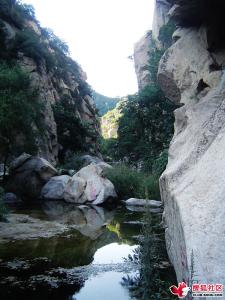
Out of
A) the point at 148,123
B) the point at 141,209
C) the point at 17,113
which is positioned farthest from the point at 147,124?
the point at 141,209

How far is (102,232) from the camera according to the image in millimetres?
11078

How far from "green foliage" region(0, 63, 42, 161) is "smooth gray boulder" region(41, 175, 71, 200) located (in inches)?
91.4

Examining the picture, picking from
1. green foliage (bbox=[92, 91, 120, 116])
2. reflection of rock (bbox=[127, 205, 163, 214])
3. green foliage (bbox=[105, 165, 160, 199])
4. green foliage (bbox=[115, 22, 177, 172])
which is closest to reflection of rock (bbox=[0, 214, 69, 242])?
reflection of rock (bbox=[127, 205, 163, 214])

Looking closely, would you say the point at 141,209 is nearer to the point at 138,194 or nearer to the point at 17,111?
the point at 138,194

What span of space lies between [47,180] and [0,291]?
17.3 metres

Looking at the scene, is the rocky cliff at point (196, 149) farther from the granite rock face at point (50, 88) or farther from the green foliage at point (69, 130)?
the green foliage at point (69, 130)

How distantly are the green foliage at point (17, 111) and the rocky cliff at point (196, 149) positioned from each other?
9.71 meters

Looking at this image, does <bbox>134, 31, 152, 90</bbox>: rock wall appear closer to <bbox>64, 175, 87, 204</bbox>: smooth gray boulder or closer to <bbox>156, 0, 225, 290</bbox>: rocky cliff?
<bbox>64, 175, 87, 204</bbox>: smooth gray boulder

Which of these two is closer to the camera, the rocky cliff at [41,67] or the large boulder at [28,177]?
the large boulder at [28,177]

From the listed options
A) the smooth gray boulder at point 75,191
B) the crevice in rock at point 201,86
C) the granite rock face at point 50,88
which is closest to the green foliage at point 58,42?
the granite rock face at point 50,88

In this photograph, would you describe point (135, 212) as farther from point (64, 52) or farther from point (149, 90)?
point (64, 52)

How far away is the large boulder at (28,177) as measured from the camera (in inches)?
864

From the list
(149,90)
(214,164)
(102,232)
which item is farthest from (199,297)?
(149,90)

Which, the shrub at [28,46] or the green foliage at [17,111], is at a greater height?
the shrub at [28,46]
